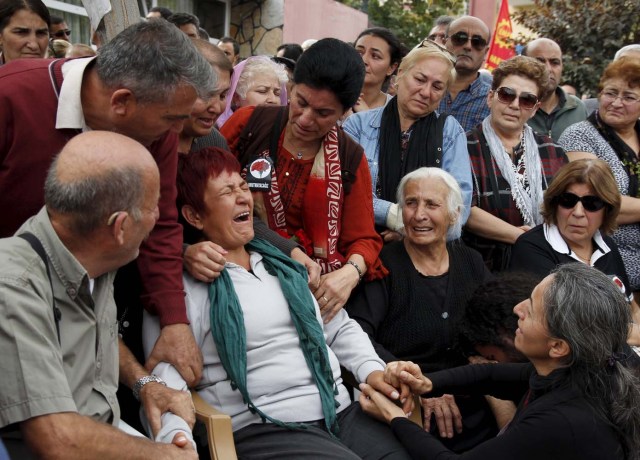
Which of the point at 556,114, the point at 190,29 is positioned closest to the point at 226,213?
the point at 190,29

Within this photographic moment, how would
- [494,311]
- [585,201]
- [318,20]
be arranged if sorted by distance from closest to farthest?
[494,311] < [585,201] < [318,20]

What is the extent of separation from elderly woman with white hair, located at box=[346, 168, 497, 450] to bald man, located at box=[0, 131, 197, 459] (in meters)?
1.49

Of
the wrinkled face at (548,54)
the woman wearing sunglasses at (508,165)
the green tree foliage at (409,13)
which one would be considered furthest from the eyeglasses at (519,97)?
the green tree foliage at (409,13)

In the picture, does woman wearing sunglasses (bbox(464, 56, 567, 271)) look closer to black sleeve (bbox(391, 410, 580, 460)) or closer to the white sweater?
the white sweater

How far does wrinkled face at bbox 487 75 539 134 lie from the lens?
14.7ft

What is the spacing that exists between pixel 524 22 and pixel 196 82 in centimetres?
958

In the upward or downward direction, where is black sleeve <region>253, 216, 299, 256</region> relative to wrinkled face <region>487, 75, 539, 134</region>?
downward

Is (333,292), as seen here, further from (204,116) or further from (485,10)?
(485,10)

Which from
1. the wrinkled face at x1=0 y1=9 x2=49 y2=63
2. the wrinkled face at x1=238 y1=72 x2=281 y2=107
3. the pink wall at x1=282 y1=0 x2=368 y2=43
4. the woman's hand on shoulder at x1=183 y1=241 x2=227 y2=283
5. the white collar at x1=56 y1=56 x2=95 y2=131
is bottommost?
the pink wall at x1=282 y1=0 x2=368 y2=43

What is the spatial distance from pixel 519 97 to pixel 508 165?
1.45 ft

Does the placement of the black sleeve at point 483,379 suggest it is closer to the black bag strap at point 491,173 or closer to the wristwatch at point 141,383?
the wristwatch at point 141,383

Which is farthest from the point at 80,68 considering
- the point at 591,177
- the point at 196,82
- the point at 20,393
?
the point at 591,177

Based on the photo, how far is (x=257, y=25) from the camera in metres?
12.3

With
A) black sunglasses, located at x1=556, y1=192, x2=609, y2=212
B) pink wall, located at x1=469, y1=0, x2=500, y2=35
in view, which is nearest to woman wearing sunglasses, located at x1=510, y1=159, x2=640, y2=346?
black sunglasses, located at x1=556, y1=192, x2=609, y2=212
